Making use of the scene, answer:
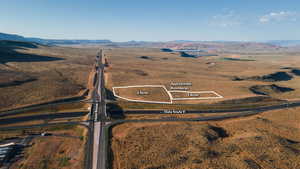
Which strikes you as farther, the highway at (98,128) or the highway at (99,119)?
the highway at (99,119)

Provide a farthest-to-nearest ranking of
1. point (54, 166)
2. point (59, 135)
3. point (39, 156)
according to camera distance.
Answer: point (59, 135) → point (39, 156) → point (54, 166)

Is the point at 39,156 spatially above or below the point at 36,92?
below

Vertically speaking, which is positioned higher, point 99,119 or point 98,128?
point 99,119

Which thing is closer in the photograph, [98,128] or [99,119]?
[98,128]

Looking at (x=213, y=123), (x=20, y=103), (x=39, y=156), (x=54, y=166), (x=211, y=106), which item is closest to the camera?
(x=54, y=166)

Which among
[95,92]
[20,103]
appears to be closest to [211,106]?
[95,92]

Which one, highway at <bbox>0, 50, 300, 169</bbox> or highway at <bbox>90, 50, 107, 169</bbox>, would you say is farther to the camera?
highway at <bbox>0, 50, 300, 169</bbox>

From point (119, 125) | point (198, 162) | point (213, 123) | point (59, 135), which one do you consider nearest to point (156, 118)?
point (119, 125)

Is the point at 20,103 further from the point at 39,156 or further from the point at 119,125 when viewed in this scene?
the point at 119,125

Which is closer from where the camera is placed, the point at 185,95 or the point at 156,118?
the point at 156,118

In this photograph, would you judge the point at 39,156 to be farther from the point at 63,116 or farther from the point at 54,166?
the point at 63,116
